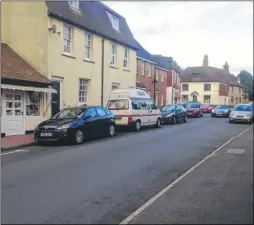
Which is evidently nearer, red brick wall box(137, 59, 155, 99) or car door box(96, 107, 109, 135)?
car door box(96, 107, 109, 135)

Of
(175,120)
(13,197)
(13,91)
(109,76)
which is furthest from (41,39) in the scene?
(13,197)

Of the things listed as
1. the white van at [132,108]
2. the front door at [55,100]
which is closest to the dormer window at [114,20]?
the white van at [132,108]

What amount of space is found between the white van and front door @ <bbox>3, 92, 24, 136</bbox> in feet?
16.2

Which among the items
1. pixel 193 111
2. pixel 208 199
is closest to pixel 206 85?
pixel 193 111

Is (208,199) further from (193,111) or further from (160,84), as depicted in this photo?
(160,84)

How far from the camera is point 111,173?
28.2 ft

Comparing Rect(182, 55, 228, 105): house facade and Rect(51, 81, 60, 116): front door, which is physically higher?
Rect(182, 55, 228, 105): house facade

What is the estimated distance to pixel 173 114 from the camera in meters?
25.6

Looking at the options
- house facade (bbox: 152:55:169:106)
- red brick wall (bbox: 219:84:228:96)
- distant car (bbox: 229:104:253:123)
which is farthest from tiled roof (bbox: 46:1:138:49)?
red brick wall (bbox: 219:84:228:96)

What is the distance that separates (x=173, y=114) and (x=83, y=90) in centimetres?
649

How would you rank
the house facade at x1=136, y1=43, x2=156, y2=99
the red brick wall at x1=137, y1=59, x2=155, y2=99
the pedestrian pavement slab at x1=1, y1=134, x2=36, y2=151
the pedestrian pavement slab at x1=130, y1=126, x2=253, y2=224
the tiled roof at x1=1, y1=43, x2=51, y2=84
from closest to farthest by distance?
the pedestrian pavement slab at x1=130, y1=126, x2=253, y2=224, the pedestrian pavement slab at x1=1, y1=134, x2=36, y2=151, the tiled roof at x1=1, y1=43, x2=51, y2=84, the house facade at x1=136, y1=43, x2=156, y2=99, the red brick wall at x1=137, y1=59, x2=155, y2=99

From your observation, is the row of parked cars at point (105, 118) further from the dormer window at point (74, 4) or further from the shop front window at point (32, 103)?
the dormer window at point (74, 4)

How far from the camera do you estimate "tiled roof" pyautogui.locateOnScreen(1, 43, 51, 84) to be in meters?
16.9

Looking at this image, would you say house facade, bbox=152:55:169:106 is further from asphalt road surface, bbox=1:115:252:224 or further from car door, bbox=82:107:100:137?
asphalt road surface, bbox=1:115:252:224
